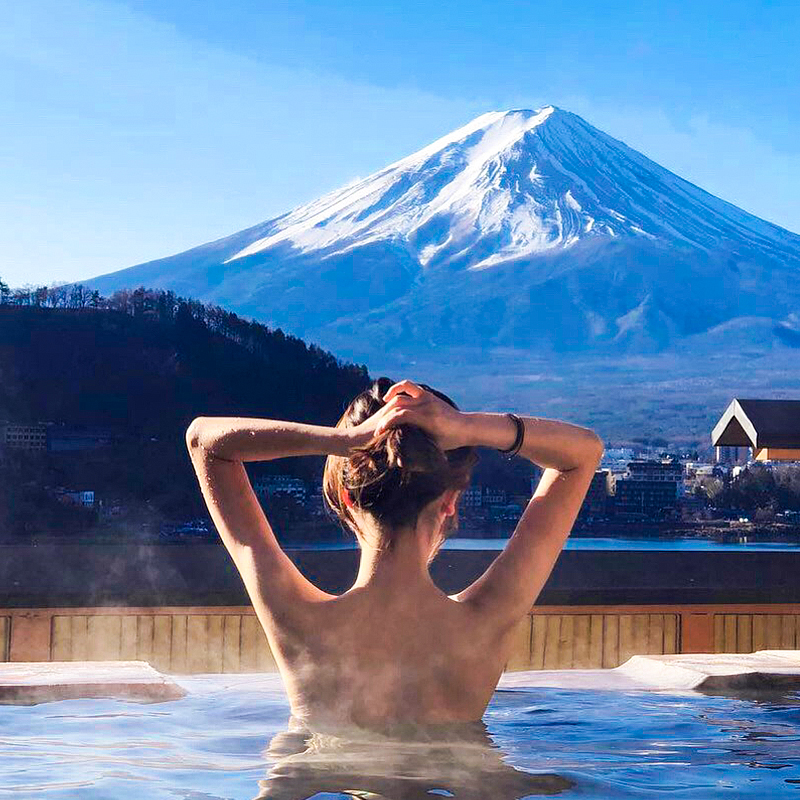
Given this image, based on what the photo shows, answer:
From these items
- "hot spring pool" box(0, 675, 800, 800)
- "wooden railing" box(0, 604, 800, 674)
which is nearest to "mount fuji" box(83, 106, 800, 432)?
"wooden railing" box(0, 604, 800, 674)

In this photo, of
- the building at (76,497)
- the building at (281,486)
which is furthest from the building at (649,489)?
the building at (76,497)

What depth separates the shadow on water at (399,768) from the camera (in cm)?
187

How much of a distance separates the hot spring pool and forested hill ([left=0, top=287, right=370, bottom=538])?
28.7 metres

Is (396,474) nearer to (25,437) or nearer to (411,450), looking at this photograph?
(411,450)

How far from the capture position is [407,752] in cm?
201

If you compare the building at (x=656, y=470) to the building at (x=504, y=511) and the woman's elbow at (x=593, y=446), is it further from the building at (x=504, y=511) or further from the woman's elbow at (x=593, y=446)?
the woman's elbow at (x=593, y=446)

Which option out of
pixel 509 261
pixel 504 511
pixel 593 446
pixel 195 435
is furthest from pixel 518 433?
pixel 509 261

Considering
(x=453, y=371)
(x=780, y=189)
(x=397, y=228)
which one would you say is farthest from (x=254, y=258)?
(x=780, y=189)

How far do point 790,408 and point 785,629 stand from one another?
1.07 metres

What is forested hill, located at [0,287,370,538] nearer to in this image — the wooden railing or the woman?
the wooden railing

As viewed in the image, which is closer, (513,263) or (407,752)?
(407,752)

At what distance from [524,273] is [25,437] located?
28.7 m

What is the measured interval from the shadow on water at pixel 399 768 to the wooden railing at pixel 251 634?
2743mm

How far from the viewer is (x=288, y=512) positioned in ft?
92.8
